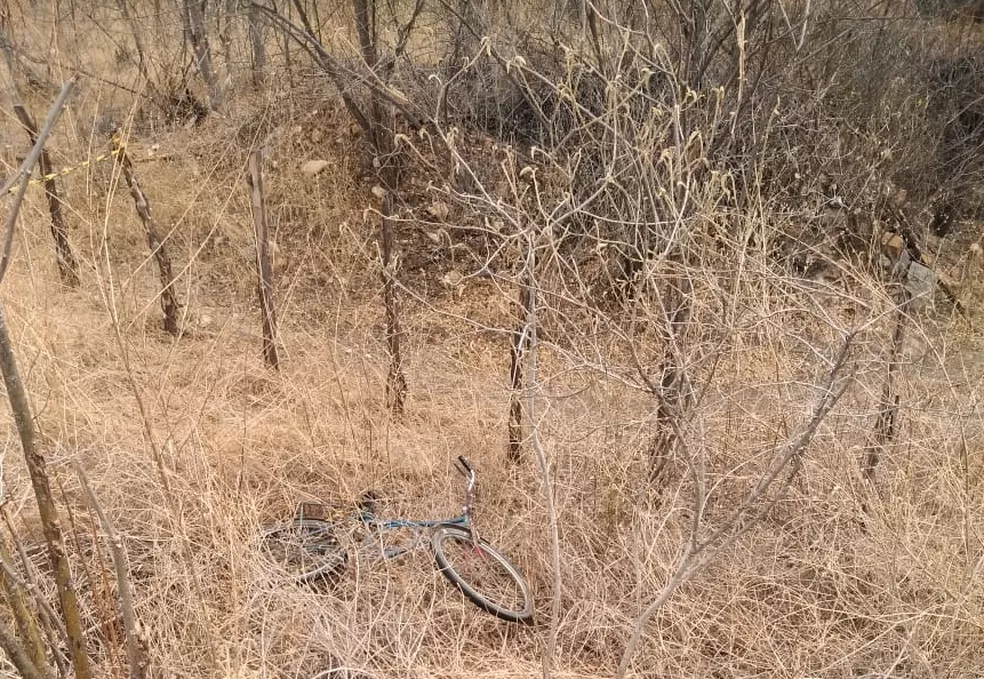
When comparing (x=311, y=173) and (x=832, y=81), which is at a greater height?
(x=832, y=81)

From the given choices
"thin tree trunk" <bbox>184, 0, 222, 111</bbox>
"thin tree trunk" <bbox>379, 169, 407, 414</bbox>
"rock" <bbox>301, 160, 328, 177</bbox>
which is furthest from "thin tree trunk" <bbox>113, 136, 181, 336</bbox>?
"thin tree trunk" <bbox>184, 0, 222, 111</bbox>

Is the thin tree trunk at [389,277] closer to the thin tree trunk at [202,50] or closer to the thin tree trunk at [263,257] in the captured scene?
the thin tree trunk at [263,257]

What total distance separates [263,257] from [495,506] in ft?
5.49

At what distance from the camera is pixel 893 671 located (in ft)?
7.41

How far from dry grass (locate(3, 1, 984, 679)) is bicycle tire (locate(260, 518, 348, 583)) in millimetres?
71

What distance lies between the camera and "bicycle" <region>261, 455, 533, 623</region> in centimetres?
258

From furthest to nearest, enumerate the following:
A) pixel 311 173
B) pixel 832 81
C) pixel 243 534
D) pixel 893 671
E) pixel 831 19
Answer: pixel 311 173
pixel 832 81
pixel 831 19
pixel 243 534
pixel 893 671

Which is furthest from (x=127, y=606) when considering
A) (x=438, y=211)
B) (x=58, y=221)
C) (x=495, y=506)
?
(x=438, y=211)

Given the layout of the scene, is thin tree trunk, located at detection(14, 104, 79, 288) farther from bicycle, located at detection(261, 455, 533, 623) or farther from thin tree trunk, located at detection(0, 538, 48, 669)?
thin tree trunk, located at detection(0, 538, 48, 669)

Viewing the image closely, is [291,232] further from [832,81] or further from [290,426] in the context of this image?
[832,81]

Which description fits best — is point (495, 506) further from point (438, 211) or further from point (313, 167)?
point (313, 167)

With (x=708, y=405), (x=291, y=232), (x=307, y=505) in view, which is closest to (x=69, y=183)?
(x=291, y=232)

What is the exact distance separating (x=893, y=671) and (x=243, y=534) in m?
2.09

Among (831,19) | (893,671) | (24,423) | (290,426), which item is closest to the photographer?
(24,423)
